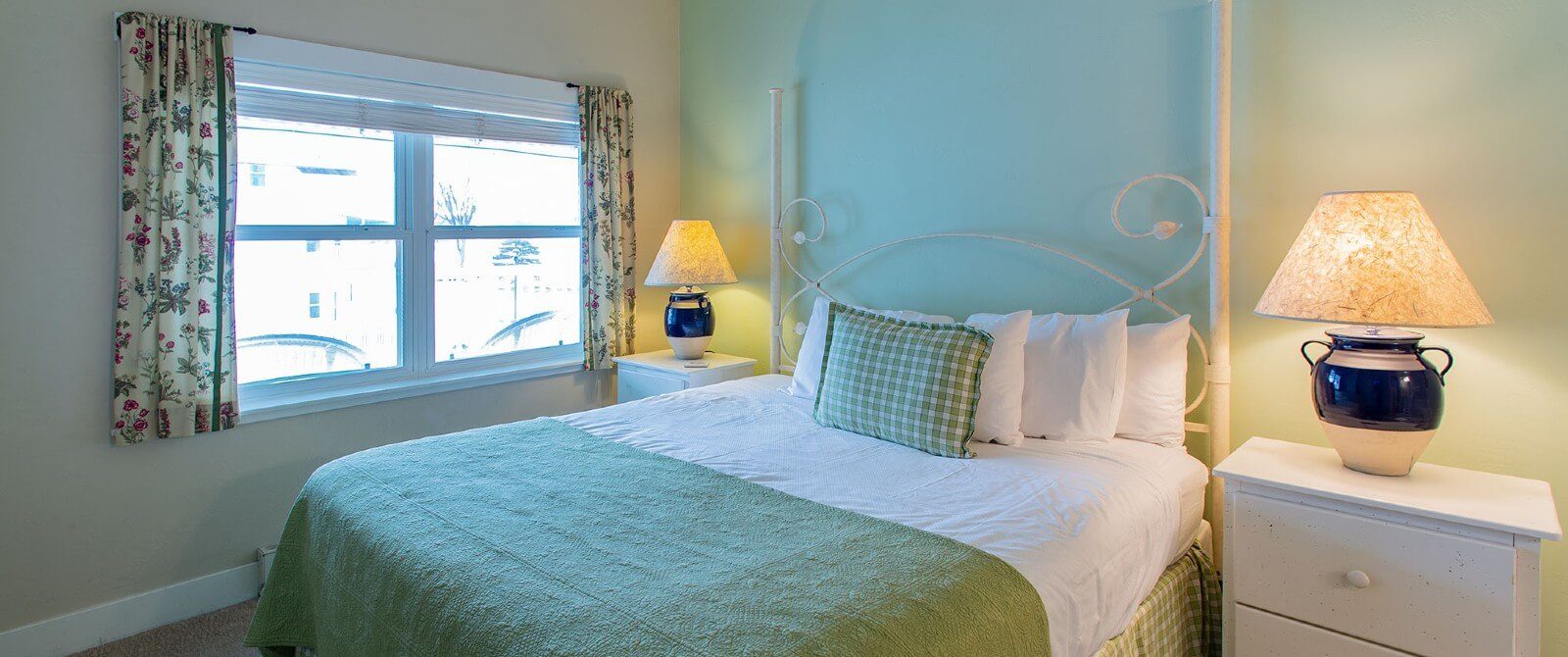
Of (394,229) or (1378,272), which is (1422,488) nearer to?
(1378,272)

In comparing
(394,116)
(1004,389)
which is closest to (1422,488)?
(1004,389)

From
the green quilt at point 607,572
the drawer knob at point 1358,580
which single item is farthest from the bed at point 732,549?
the drawer knob at point 1358,580

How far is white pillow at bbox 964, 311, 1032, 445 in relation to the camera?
7.46 feet

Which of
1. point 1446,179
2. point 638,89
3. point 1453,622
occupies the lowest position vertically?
point 1453,622

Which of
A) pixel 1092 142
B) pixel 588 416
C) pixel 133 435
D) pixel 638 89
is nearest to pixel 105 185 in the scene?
pixel 133 435

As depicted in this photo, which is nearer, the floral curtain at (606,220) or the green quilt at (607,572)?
the green quilt at (607,572)

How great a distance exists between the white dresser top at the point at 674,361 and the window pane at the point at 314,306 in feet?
3.11

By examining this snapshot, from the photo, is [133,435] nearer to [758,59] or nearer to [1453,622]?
[758,59]

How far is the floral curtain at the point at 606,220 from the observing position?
11.7 ft

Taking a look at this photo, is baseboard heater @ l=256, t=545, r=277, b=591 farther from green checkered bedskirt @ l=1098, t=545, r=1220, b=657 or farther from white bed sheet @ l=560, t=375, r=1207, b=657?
green checkered bedskirt @ l=1098, t=545, r=1220, b=657

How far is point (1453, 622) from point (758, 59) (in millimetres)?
3024

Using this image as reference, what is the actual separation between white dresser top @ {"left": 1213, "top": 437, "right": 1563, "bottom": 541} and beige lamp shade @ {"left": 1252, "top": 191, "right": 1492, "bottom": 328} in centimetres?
35

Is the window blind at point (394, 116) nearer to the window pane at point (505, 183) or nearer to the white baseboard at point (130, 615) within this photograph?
the window pane at point (505, 183)

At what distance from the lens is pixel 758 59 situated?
3.62 m
